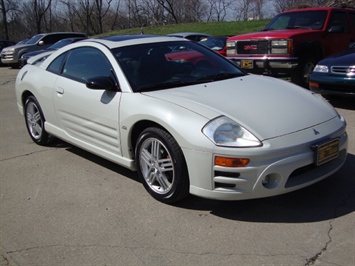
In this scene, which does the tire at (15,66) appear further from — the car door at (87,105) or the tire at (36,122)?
the car door at (87,105)

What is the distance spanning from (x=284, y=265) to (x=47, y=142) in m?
3.88

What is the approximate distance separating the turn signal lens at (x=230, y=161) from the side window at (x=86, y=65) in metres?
1.62

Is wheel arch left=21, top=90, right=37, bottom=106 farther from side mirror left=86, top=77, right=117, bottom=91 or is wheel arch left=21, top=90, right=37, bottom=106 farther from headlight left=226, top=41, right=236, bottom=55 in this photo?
headlight left=226, top=41, right=236, bottom=55

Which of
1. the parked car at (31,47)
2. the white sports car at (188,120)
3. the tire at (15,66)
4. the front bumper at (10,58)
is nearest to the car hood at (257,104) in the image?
the white sports car at (188,120)

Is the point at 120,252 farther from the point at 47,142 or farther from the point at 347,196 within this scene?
the point at 47,142

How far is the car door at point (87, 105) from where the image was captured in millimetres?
4062

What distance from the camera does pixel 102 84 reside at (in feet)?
13.1

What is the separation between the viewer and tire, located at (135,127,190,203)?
134 inches

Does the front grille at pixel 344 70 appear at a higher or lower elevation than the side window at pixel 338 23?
lower

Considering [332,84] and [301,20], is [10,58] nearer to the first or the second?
[301,20]

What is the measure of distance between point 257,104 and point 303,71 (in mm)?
5817

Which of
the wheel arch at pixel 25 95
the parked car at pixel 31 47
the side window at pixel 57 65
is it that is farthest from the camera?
the parked car at pixel 31 47

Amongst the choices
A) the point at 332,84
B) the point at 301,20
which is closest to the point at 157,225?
the point at 332,84

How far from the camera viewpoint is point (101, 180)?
4.32m
